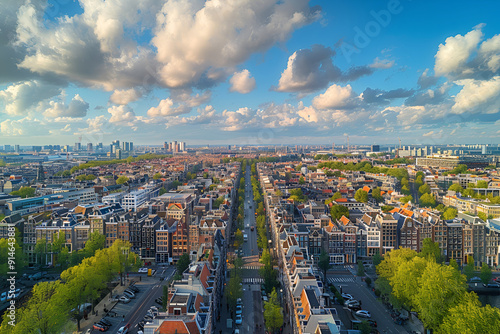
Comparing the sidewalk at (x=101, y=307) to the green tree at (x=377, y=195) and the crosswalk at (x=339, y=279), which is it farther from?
the green tree at (x=377, y=195)

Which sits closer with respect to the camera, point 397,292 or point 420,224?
point 397,292

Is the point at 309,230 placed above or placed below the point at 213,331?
above

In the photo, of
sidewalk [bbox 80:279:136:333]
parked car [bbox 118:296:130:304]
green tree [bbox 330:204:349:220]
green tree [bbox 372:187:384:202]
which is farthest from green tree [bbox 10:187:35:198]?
green tree [bbox 372:187:384:202]

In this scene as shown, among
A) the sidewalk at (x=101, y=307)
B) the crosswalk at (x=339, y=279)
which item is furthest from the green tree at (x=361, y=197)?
the sidewalk at (x=101, y=307)

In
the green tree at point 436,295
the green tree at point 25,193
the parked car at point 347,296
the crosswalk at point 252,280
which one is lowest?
the crosswalk at point 252,280

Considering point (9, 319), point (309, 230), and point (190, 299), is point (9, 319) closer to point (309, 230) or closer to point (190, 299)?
point (190, 299)

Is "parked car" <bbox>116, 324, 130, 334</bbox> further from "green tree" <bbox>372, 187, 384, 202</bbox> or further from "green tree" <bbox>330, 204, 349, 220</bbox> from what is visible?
"green tree" <bbox>372, 187, 384, 202</bbox>

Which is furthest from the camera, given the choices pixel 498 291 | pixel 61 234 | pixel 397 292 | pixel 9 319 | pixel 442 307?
pixel 61 234

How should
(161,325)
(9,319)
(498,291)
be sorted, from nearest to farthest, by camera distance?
(161,325)
(9,319)
(498,291)

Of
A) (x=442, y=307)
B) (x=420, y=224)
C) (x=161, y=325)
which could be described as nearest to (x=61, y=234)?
(x=161, y=325)
